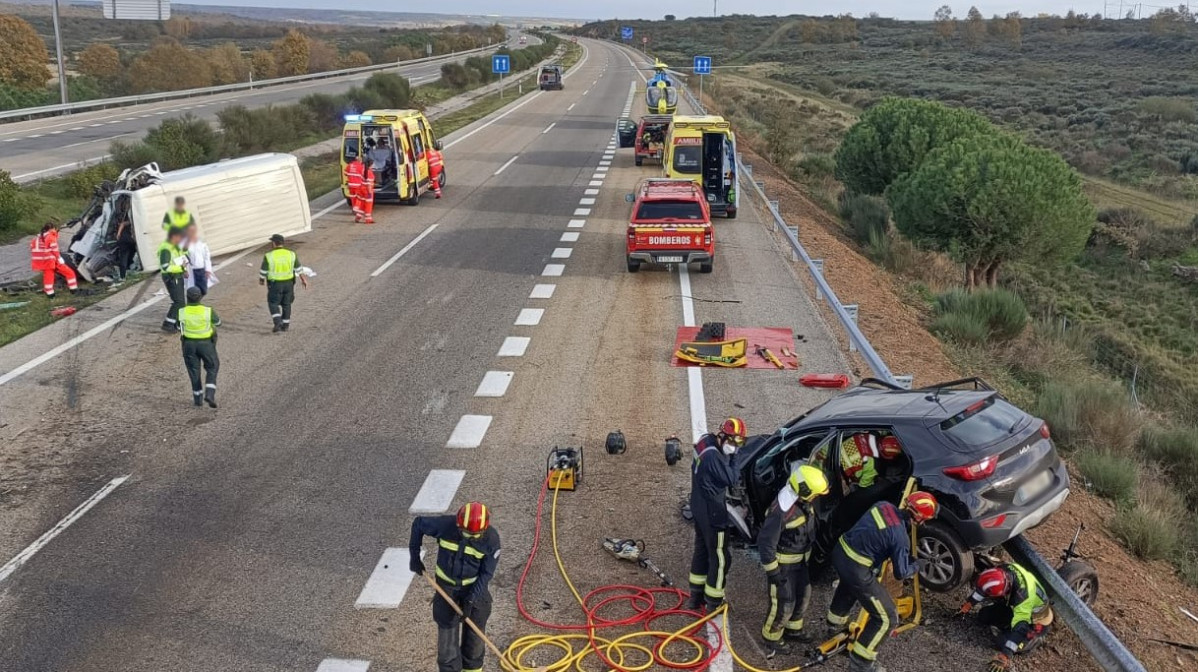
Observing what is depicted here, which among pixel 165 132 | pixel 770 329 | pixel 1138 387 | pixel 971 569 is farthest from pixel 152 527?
pixel 165 132

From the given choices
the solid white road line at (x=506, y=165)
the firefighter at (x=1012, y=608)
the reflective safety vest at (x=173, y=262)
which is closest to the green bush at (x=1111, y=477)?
the firefighter at (x=1012, y=608)

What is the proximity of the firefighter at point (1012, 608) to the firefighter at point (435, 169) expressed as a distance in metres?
20.7

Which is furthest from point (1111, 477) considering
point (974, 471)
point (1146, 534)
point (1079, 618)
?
point (1079, 618)

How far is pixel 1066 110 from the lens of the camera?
5788 cm

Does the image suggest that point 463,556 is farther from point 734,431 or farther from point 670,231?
point 670,231

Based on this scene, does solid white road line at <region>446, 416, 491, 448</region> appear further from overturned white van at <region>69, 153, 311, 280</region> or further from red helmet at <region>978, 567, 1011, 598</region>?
overturned white van at <region>69, 153, 311, 280</region>

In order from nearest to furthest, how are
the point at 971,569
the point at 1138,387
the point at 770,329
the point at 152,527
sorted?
1. the point at 971,569
2. the point at 152,527
3. the point at 770,329
4. the point at 1138,387

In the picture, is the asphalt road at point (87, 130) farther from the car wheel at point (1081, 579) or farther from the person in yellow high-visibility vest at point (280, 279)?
the car wheel at point (1081, 579)

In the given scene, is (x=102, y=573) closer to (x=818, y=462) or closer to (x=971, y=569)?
(x=818, y=462)

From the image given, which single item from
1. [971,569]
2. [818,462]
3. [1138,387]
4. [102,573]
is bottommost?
[1138,387]

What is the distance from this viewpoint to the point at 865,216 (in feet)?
84.9

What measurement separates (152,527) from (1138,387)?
16442mm

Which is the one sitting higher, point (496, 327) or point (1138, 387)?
point (496, 327)

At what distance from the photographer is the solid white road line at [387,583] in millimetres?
7609
